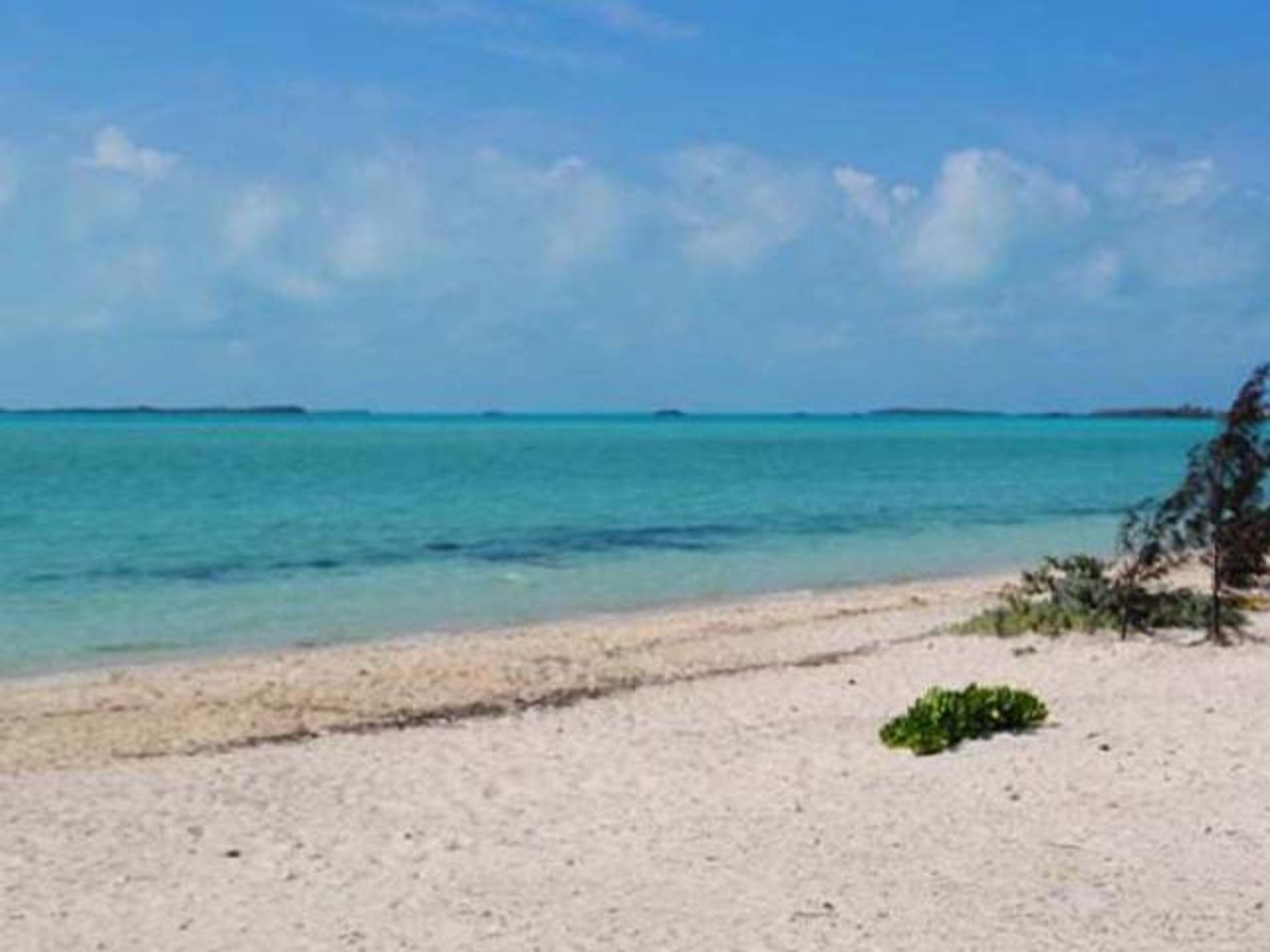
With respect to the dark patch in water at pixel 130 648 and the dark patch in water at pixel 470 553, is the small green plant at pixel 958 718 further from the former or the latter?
the dark patch in water at pixel 470 553

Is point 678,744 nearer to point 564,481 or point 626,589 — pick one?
point 626,589

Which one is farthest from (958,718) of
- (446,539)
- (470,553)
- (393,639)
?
(446,539)

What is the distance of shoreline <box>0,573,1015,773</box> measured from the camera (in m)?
12.9

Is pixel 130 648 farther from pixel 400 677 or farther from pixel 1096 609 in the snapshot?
pixel 1096 609

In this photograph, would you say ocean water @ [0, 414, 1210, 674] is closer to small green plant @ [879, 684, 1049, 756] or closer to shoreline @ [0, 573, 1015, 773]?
shoreline @ [0, 573, 1015, 773]

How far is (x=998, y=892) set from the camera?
25.4 feet

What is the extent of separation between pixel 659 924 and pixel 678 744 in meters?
4.56

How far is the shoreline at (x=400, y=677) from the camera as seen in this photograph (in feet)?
42.4

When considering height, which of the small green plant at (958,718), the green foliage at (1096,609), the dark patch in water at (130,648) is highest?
the green foliage at (1096,609)

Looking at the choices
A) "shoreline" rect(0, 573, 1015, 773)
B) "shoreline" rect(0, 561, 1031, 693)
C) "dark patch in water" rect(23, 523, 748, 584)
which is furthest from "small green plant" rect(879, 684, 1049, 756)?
"dark patch in water" rect(23, 523, 748, 584)

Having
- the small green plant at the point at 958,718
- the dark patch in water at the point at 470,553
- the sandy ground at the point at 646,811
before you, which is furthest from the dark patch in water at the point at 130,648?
the small green plant at the point at 958,718

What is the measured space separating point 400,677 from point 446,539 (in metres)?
17.1

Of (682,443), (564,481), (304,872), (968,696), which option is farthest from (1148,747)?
(682,443)

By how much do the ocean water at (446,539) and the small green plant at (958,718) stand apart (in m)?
9.83
